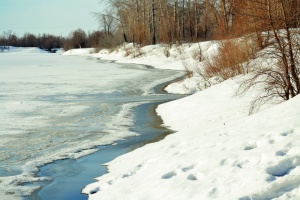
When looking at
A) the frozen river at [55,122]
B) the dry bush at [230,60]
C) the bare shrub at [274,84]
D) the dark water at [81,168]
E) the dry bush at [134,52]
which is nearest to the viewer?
the dark water at [81,168]

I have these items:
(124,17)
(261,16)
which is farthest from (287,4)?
(124,17)

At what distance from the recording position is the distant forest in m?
9.88

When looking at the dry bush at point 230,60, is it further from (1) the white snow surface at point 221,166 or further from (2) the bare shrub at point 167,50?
(2) the bare shrub at point 167,50

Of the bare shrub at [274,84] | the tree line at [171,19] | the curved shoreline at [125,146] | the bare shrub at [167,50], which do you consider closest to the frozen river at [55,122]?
the curved shoreline at [125,146]

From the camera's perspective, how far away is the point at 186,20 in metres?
53.5

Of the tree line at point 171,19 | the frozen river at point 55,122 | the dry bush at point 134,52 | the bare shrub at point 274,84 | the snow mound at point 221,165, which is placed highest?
the tree line at point 171,19

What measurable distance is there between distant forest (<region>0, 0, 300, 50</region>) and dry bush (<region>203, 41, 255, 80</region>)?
22.1 inches

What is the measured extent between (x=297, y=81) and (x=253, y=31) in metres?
1.96

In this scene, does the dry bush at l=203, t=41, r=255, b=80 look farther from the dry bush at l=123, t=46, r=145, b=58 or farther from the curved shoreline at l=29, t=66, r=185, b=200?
the dry bush at l=123, t=46, r=145, b=58

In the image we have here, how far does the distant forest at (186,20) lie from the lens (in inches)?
389

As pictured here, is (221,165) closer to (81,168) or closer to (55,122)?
(81,168)

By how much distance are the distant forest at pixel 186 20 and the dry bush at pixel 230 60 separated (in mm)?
561

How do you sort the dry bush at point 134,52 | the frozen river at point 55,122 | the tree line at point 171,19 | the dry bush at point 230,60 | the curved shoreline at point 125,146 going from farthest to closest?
1. the dry bush at point 134,52
2. the tree line at point 171,19
3. the dry bush at point 230,60
4. the frozen river at point 55,122
5. the curved shoreline at point 125,146

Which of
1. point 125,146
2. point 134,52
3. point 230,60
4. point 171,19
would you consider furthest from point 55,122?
point 171,19
